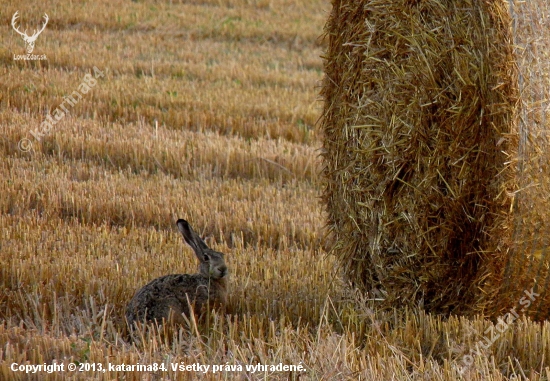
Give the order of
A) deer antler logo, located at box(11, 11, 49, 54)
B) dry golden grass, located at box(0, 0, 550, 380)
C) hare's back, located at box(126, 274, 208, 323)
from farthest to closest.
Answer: deer antler logo, located at box(11, 11, 49, 54) → hare's back, located at box(126, 274, 208, 323) → dry golden grass, located at box(0, 0, 550, 380)

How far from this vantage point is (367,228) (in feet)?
16.3

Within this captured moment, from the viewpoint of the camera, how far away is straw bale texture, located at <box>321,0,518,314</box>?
4.42m

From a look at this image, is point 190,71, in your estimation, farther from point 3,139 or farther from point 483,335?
point 483,335

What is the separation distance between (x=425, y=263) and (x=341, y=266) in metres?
0.71

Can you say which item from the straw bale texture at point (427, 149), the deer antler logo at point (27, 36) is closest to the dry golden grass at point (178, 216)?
the deer antler logo at point (27, 36)

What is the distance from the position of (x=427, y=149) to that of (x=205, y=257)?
4.93 feet

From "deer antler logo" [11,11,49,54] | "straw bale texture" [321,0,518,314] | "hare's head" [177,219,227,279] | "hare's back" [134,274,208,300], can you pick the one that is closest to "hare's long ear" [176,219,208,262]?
"hare's head" [177,219,227,279]

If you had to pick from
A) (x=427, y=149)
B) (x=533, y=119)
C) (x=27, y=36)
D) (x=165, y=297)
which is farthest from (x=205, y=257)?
(x=27, y=36)

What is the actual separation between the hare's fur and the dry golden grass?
5.5 inches

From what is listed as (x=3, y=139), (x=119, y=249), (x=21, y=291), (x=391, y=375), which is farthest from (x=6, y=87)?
(x=391, y=375)

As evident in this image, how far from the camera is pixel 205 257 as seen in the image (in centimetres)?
492

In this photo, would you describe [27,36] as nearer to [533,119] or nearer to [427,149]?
[427,149]

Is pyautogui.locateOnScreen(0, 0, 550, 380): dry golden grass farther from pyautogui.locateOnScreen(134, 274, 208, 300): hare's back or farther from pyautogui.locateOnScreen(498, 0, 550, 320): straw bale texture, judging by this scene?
pyautogui.locateOnScreen(498, 0, 550, 320): straw bale texture

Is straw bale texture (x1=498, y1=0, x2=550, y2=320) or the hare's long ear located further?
the hare's long ear
